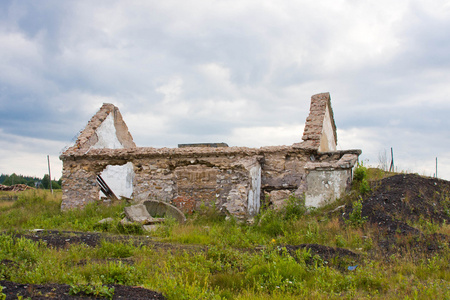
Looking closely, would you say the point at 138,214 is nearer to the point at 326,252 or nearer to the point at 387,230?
the point at 326,252

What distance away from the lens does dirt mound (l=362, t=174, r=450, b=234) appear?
29.7 feet

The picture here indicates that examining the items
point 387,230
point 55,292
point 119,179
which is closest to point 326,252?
point 387,230

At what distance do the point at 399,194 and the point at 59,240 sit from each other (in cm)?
864

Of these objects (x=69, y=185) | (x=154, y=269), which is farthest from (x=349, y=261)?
(x=69, y=185)

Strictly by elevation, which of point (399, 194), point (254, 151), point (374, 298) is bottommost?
point (374, 298)

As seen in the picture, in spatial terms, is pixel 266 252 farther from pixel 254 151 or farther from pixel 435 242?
pixel 254 151

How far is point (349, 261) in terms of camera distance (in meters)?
6.25

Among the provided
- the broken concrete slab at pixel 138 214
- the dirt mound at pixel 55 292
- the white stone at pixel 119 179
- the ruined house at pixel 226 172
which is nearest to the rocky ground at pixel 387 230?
the dirt mound at pixel 55 292

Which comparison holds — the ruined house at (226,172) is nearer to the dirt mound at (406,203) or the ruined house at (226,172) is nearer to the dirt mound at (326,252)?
the dirt mound at (406,203)

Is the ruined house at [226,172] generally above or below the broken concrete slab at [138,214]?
above

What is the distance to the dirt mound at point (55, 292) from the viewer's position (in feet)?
12.9

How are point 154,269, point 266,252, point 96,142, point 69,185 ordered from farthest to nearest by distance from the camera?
1. point 96,142
2. point 69,185
3. point 266,252
4. point 154,269

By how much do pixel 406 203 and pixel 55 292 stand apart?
8682mm

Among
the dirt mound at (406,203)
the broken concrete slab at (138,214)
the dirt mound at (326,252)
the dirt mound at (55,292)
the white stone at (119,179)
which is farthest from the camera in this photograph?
the white stone at (119,179)
